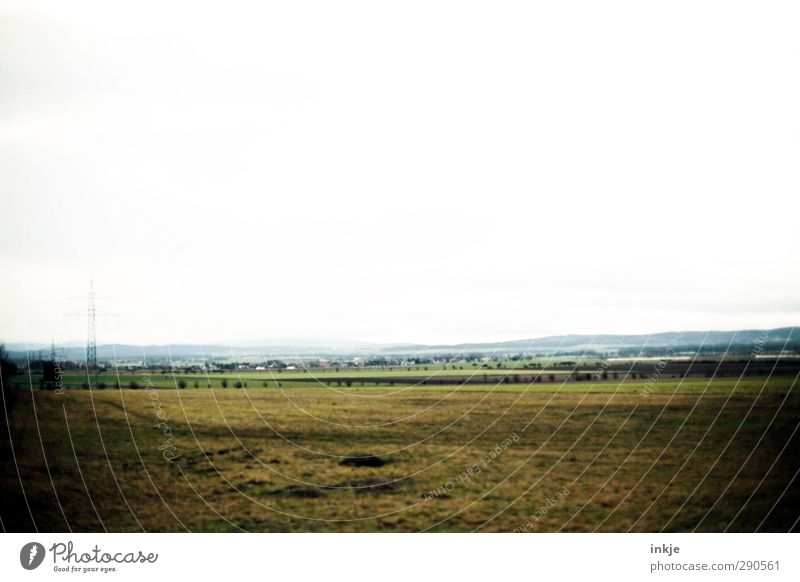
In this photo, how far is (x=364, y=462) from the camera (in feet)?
30.7

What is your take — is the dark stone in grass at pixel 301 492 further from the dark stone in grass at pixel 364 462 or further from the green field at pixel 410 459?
the dark stone in grass at pixel 364 462

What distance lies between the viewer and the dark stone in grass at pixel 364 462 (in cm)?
935

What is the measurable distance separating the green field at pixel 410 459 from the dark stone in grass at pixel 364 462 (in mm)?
19

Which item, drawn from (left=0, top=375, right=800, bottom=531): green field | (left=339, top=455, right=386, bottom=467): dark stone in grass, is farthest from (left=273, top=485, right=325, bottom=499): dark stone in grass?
(left=339, top=455, right=386, bottom=467): dark stone in grass

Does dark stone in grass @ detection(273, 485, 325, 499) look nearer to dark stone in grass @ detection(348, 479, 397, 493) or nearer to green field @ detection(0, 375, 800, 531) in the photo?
green field @ detection(0, 375, 800, 531)

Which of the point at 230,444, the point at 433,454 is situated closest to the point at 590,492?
the point at 433,454

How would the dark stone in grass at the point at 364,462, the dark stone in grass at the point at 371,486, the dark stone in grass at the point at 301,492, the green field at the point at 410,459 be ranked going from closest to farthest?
the green field at the point at 410,459 → the dark stone in grass at the point at 301,492 → the dark stone in grass at the point at 371,486 → the dark stone in grass at the point at 364,462

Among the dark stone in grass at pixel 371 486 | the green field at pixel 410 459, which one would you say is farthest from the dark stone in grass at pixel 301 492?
the dark stone in grass at pixel 371 486

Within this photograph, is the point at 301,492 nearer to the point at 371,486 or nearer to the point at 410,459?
the point at 371,486

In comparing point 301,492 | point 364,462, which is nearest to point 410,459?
point 364,462

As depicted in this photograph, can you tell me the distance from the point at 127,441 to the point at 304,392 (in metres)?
2.46

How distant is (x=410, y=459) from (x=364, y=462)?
64 cm

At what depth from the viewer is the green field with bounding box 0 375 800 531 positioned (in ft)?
28.6

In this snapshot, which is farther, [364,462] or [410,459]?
[410,459]
